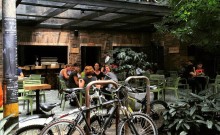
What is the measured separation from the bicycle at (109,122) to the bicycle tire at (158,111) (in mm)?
736

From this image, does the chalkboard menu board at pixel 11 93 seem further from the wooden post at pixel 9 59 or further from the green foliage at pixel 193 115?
the green foliage at pixel 193 115

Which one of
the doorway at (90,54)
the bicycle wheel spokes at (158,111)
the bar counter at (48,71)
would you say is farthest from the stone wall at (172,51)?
the bicycle wheel spokes at (158,111)

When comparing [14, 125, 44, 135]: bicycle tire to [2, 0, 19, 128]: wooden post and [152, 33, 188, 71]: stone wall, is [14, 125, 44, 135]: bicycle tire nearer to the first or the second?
[2, 0, 19, 128]: wooden post

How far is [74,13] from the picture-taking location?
Answer: 1039 centimetres

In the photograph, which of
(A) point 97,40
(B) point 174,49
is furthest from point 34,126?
(B) point 174,49

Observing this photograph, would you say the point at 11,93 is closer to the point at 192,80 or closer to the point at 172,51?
the point at 192,80

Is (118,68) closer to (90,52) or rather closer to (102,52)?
(102,52)

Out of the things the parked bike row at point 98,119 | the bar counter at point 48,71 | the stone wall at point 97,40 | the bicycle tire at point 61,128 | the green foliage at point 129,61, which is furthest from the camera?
the stone wall at point 97,40

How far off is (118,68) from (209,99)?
186 inches

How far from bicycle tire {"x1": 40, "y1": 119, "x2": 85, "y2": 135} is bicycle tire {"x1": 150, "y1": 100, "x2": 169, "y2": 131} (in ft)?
6.05

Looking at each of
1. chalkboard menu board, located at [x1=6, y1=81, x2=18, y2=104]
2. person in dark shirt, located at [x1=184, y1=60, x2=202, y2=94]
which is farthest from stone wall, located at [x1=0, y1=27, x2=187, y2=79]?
chalkboard menu board, located at [x1=6, y1=81, x2=18, y2=104]

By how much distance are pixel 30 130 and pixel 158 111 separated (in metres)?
2.52

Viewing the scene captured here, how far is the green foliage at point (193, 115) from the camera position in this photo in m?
4.10

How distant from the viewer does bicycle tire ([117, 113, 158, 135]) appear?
381 cm
